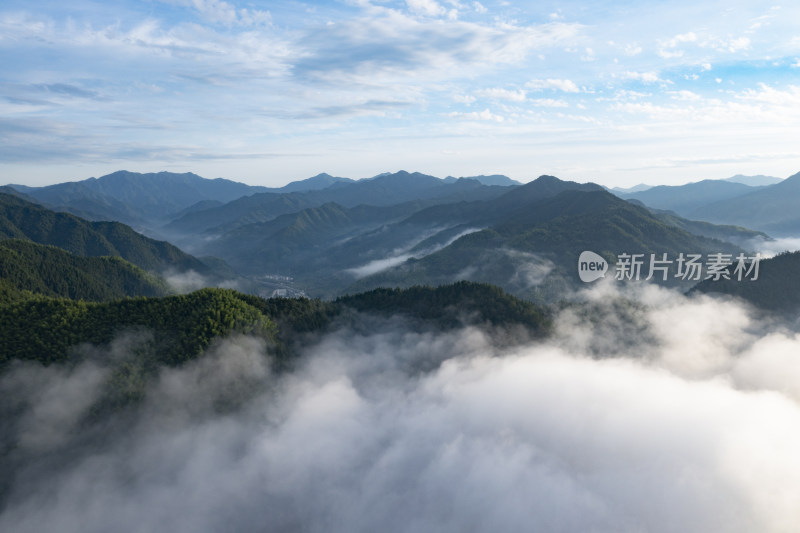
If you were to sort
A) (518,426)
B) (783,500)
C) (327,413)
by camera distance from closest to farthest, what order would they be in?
1. (783,500)
2. (327,413)
3. (518,426)

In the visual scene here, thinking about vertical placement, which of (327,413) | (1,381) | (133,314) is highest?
(133,314)

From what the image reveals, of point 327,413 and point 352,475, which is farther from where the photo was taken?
point 327,413

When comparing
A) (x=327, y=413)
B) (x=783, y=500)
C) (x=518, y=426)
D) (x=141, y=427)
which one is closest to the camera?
(x=783, y=500)

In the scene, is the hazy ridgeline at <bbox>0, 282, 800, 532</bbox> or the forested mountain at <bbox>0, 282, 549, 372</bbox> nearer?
the hazy ridgeline at <bbox>0, 282, 800, 532</bbox>

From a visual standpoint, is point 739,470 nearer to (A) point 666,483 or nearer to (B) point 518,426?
(A) point 666,483

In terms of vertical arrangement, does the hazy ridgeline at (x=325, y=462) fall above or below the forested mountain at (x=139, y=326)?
below

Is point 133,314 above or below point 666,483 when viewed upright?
above

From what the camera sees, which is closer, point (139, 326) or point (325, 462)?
point (325, 462)

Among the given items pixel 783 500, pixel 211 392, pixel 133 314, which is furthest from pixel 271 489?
pixel 783 500

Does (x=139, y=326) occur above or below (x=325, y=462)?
above

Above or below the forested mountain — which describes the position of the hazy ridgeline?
Answer: below

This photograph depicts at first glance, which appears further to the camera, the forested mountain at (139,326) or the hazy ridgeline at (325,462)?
the forested mountain at (139,326)
